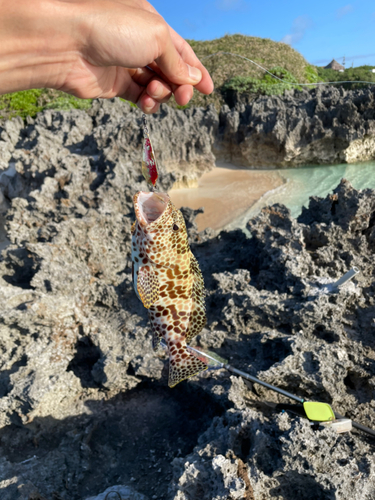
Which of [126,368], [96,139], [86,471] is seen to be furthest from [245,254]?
[96,139]

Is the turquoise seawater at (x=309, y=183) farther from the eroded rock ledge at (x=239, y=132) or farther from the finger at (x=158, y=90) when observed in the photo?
the finger at (x=158, y=90)

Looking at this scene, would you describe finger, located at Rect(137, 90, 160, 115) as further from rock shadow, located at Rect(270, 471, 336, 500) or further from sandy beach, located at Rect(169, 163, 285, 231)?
sandy beach, located at Rect(169, 163, 285, 231)

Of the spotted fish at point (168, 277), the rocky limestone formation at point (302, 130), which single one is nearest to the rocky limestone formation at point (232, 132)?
the rocky limestone formation at point (302, 130)

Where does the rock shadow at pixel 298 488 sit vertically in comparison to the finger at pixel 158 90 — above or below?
below

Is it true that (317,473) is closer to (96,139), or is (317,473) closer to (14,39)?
(14,39)

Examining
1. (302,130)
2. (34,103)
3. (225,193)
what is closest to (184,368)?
(225,193)

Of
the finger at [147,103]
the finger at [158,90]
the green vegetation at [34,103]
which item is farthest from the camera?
the green vegetation at [34,103]

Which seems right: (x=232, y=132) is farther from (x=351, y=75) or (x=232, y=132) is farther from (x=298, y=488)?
(x=298, y=488)

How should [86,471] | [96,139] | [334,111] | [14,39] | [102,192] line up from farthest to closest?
[334,111] < [96,139] < [102,192] < [86,471] < [14,39]
